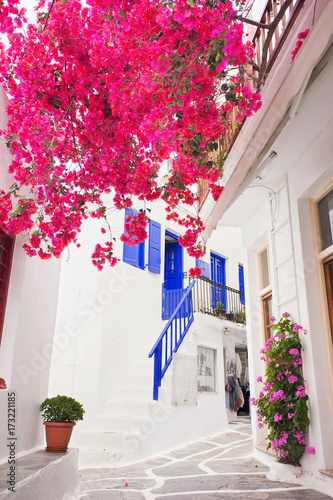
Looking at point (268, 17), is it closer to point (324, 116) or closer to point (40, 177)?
point (324, 116)

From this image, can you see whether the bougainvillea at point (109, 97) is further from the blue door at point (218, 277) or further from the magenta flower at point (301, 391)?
the blue door at point (218, 277)

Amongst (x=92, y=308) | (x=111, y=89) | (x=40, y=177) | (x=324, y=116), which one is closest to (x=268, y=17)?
(x=324, y=116)

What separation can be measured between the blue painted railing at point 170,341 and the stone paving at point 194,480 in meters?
1.39

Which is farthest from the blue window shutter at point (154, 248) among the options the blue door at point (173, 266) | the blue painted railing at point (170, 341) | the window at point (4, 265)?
the window at point (4, 265)

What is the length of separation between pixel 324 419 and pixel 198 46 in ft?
12.5

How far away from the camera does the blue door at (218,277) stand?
1174cm

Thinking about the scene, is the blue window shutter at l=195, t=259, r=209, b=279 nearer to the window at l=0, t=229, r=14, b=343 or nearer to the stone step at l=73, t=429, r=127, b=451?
the stone step at l=73, t=429, r=127, b=451

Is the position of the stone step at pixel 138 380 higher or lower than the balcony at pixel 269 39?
lower

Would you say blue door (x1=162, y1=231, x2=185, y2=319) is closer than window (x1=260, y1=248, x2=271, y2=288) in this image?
No

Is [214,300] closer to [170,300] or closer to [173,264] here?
[170,300]

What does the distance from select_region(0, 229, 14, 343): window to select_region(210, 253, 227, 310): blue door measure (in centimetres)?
763

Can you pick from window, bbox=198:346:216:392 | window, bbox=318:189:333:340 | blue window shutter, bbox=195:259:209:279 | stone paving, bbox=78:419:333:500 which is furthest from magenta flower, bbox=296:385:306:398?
blue window shutter, bbox=195:259:209:279

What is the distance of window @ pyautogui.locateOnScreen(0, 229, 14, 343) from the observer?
4359 millimetres

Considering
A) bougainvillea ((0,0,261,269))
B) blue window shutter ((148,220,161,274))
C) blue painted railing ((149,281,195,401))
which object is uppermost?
blue window shutter ((148,220,161,274))
